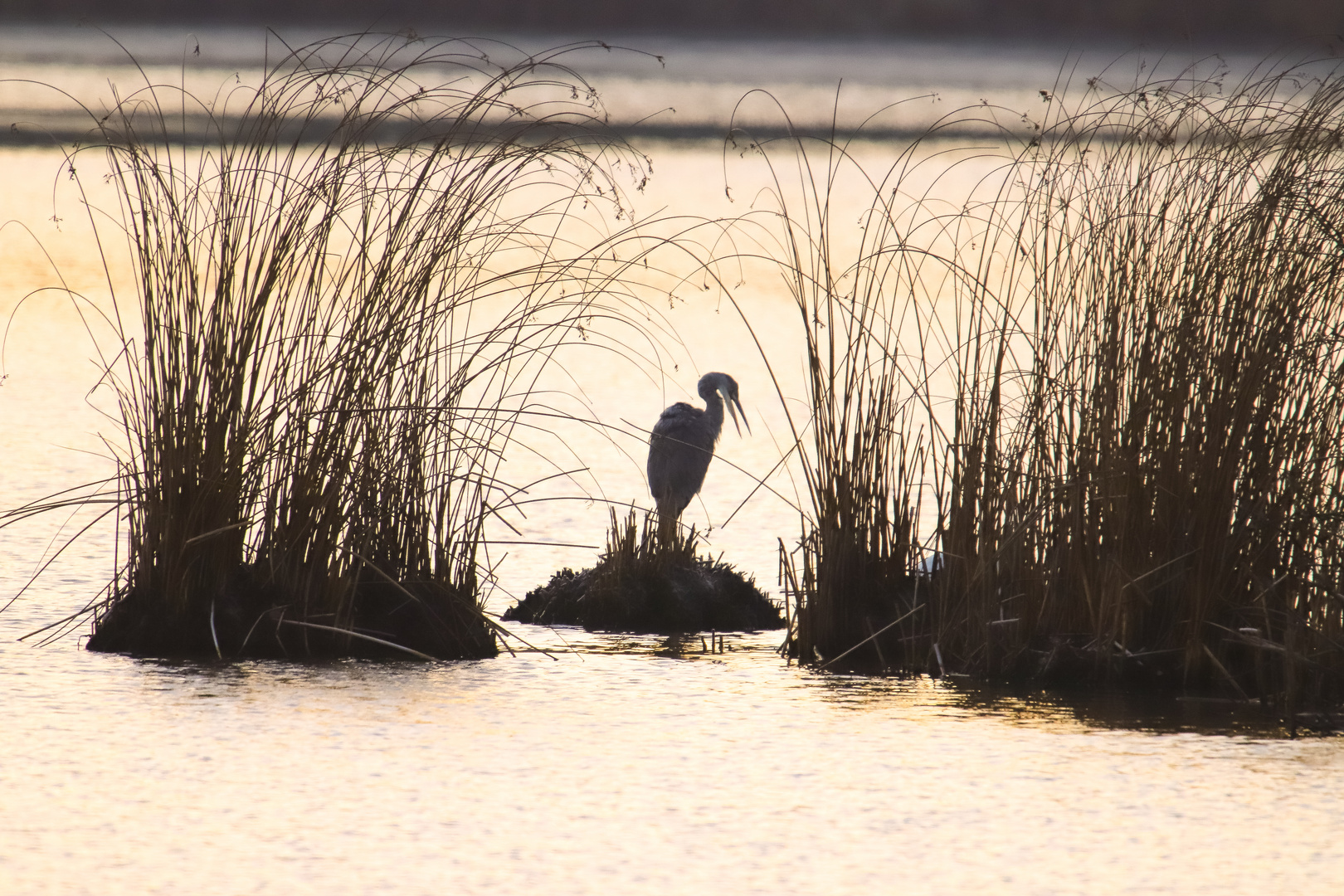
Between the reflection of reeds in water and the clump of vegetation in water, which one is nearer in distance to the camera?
the reflection of reeds in water

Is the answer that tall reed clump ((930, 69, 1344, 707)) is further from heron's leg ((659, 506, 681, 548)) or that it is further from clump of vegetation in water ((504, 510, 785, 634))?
heron's leg ((659, 506, 681, 548))

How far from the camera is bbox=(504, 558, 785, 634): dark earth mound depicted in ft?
Answer: 17.3

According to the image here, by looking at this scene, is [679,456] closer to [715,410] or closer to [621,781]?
[715,410]

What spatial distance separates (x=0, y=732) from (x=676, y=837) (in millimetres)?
1515

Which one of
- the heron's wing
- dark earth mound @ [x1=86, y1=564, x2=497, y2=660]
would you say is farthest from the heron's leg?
the heron's wing

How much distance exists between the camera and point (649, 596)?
533 centimetres

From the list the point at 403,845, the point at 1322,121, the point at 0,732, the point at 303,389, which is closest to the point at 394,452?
the point at 303,389

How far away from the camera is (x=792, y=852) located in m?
3.07

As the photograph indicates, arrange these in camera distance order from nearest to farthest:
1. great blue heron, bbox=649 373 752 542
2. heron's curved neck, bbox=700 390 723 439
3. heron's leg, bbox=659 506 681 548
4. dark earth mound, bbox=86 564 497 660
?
dark earth mound, bbox=86 564 497 660, heron's leg, bbox=659 506 681 548, great blue heron, bbox=649 373 752 542, heron's curved neck, bbox=700 390 723 439

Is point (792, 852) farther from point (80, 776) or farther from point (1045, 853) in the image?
point (80, 776)

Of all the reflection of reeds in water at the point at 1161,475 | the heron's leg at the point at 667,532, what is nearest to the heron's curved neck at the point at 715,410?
the heron's leg at the point at 667,532

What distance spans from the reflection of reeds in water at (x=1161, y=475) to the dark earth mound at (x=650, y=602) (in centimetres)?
69

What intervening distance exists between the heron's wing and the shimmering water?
1810 millimetres

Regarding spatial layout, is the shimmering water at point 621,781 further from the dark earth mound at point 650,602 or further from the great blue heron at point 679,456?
the great blue heron at point 679,456
